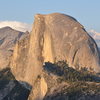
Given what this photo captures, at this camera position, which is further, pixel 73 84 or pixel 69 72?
pixel 69 72

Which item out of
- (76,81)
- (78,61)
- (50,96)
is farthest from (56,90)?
(78,61)

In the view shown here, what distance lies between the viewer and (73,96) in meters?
164

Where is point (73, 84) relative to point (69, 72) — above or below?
below

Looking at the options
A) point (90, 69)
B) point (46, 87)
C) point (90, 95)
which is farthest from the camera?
point (90, 69)

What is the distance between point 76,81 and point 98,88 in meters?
13.4

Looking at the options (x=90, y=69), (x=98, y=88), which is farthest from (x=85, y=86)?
(x=90, y=69)

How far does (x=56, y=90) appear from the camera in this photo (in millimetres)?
166750

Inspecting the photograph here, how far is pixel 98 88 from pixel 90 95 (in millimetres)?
6807

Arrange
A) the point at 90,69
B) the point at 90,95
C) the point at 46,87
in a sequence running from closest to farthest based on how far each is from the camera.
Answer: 1. the point at 90,95
2. the point at 46,87
3. the point at 90,69

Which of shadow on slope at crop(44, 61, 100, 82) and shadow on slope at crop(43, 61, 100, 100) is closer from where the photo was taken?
shadow on slope at crop(43, 61, 100, 100)

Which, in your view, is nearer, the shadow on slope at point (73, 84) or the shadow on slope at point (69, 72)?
the shadow on slope at point (73, 84)

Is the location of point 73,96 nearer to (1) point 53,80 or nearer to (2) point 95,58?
(1) point 53,80

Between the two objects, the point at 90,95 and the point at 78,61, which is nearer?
the point at 90,95

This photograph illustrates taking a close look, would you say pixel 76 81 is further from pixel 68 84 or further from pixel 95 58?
pixel 95 58
